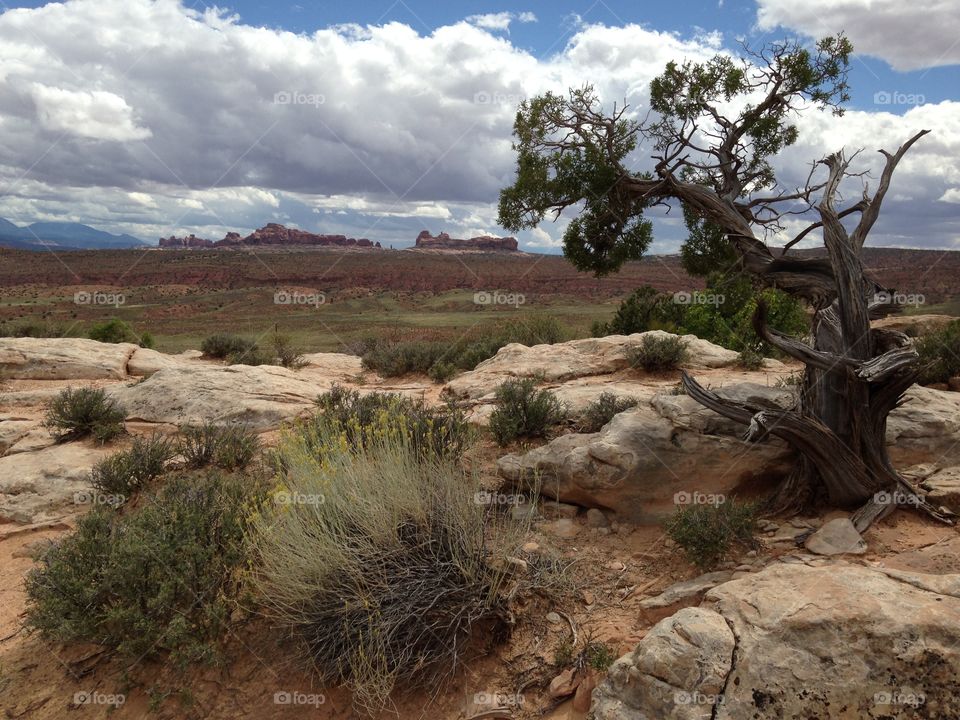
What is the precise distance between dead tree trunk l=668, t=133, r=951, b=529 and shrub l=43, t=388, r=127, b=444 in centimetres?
715

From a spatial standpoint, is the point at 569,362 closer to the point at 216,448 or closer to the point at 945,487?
the point at 216,448

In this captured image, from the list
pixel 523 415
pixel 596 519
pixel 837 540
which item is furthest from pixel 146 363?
pixel 837 540

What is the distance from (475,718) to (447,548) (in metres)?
1.06

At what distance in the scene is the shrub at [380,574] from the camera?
12.8 feet

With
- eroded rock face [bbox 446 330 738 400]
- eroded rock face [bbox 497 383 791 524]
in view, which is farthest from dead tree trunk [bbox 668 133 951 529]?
eroded rock face [bbox 446 330 738 400]

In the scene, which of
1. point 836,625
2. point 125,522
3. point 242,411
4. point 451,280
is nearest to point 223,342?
point 242,411

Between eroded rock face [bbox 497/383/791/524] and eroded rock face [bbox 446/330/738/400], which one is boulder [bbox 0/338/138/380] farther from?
eroded rock face [bbox 497/383/791/524]

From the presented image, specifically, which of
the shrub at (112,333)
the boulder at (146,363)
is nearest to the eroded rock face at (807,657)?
the boulder at (146,363)

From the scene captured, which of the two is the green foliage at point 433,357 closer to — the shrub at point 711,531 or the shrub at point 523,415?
the shrub at point 523,415

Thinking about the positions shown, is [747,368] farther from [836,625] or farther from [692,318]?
[836,625]

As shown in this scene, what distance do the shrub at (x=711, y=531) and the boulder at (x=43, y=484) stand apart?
600cm

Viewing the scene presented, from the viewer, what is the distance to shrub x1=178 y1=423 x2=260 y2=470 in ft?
22.8

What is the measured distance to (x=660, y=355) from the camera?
32.2 feet

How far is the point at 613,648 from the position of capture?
3910 mm
